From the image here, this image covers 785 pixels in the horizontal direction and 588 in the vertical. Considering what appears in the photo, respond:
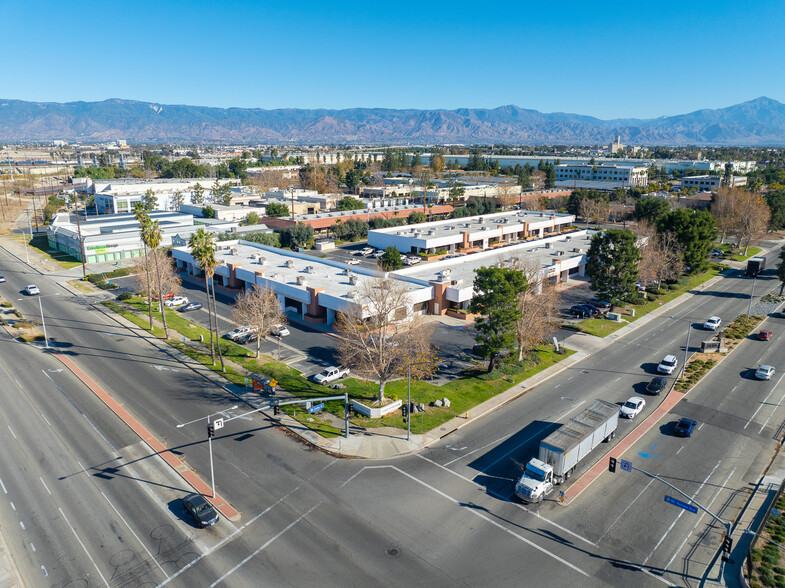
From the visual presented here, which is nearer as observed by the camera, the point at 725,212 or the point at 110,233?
the point at 110,233

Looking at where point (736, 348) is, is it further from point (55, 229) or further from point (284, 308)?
point (55, 229)

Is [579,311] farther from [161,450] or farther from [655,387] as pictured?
[161,450]

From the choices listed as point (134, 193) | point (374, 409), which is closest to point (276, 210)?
point (134, 193)

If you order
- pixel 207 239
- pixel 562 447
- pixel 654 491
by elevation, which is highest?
pixel 207 239

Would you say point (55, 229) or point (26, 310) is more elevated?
point (55, 229)

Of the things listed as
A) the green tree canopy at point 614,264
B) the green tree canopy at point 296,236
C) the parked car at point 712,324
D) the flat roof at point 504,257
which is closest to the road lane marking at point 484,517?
the flat roof at point 504,257

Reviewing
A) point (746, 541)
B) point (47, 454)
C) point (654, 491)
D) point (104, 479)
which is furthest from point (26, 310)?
point (746, 541)

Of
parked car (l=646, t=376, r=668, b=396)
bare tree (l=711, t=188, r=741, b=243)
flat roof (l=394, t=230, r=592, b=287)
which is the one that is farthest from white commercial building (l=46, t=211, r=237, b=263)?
bare tree (l=711, t=188, r=741, b=243)

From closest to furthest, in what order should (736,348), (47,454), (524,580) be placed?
(524,580), (47,454), (736,348)
